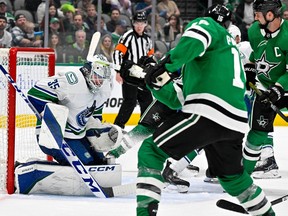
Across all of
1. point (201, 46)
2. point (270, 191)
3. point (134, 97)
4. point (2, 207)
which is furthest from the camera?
point (134, 97)

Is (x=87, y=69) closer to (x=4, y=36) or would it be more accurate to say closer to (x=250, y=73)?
(x=250, y=73)

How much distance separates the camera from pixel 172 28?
838cm

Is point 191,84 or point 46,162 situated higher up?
point 191,84

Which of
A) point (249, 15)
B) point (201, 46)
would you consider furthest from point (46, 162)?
point (249, 15)

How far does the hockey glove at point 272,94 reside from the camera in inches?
169

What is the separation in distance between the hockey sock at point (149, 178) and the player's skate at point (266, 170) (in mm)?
2076

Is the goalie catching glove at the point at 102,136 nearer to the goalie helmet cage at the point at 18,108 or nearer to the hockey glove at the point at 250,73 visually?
the goalie helmet cage at the point at 18,108

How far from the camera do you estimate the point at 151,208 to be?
3070 millimetres

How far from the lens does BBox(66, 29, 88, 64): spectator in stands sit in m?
7.86

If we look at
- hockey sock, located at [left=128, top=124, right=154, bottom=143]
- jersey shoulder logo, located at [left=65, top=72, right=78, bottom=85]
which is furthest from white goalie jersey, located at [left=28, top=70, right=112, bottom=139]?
hockey sock, located at [left=128, top=124, right=154, bottom=143]

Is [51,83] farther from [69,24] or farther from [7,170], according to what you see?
[69,24]

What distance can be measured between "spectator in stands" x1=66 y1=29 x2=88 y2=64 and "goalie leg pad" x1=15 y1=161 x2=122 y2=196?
3.71m

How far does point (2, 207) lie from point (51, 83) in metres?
0.69

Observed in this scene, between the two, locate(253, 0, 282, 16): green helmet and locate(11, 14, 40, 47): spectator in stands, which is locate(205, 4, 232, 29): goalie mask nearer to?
locate(253, 0, 282, 16): green helmet
